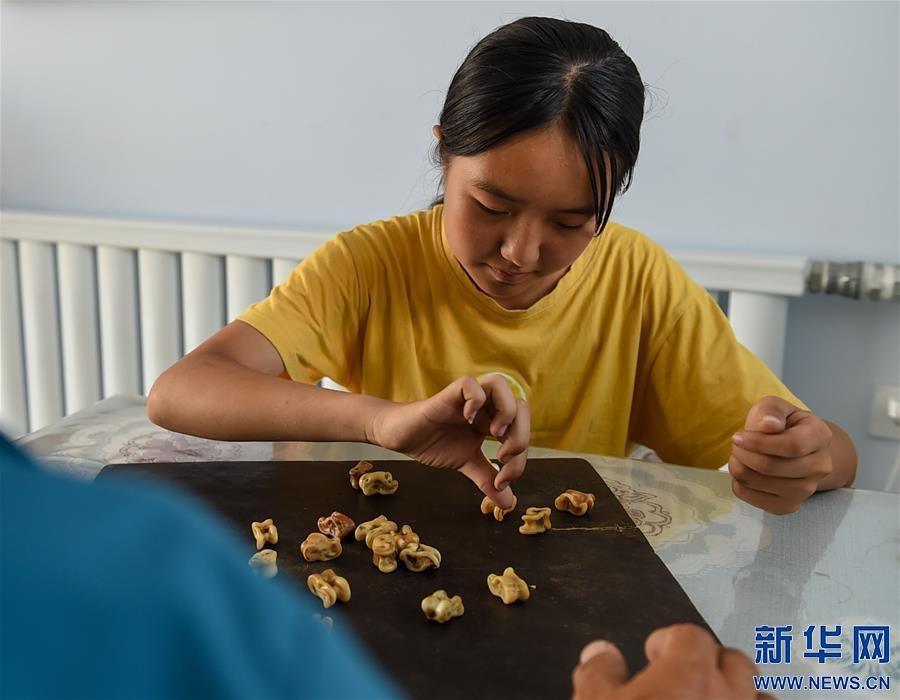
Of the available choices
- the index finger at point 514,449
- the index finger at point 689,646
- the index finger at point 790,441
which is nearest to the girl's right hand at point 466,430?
the index finger at point 514,449

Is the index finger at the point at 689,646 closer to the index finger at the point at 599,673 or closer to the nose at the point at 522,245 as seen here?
the index finger at the point at 599,673

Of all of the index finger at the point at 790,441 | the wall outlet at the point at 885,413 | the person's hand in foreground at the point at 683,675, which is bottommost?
the wall outlet at the point at 885,413

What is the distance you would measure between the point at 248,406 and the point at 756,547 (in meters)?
0.51

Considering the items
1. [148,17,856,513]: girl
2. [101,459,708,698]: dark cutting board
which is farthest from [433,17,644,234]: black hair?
[101,459,708,698]: dark cutting board

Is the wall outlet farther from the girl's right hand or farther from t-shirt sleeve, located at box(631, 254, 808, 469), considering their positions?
the girl's right hand

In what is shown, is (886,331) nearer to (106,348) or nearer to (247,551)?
(247,551)

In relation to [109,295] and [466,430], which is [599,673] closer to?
[466,430]

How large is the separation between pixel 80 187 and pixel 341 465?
1398 millimetres

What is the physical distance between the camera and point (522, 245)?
0.95 metres

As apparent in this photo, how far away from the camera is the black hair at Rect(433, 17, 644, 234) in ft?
3.04

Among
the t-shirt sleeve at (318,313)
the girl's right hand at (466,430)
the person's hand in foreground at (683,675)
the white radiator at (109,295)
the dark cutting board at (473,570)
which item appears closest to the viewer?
the person's hand in foreground at (683,675)

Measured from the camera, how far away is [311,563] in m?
0.72

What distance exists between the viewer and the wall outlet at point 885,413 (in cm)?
154

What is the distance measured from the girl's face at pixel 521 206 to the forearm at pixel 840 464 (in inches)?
13.3
